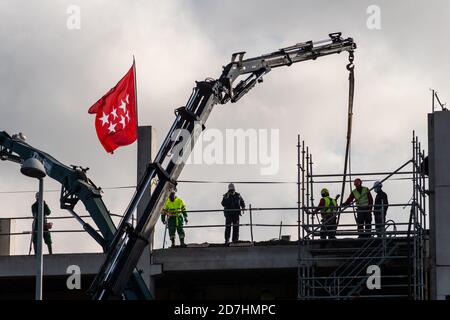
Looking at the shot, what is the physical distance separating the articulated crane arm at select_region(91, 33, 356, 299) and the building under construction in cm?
3

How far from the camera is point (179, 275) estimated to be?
108ft

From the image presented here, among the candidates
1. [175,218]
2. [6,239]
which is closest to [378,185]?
[175,218]

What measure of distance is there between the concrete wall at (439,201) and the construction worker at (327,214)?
2423mm

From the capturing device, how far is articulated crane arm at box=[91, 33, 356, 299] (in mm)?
26234

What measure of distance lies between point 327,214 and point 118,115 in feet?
18.9

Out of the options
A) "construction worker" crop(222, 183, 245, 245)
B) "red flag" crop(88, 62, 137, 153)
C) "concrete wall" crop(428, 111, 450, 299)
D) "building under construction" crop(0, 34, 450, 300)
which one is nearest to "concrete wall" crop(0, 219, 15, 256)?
"building under construction" crop(0, 34, 450, 300)

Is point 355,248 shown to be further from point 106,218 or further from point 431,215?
point 106,218

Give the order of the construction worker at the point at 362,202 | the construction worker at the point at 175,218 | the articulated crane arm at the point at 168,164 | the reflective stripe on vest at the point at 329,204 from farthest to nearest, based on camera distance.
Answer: the construction worker at the point at 175,218
the reflective stripe on vest at the point at 329,204
the construction worker at the point at 362,202
the articulated crane arm at the point at 168,164

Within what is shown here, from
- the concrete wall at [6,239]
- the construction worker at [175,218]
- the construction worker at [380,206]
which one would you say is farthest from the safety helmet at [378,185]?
the concrete wall at [6,239]

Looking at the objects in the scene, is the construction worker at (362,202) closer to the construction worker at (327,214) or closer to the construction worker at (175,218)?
the construction worker at (327,214)

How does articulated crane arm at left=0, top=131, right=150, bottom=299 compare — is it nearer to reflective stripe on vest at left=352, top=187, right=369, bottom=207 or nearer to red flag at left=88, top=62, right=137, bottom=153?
red flag at left=88, top=62, right=137, bottom=153

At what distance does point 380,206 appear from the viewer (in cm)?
3047

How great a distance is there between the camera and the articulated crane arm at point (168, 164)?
26234 mm
